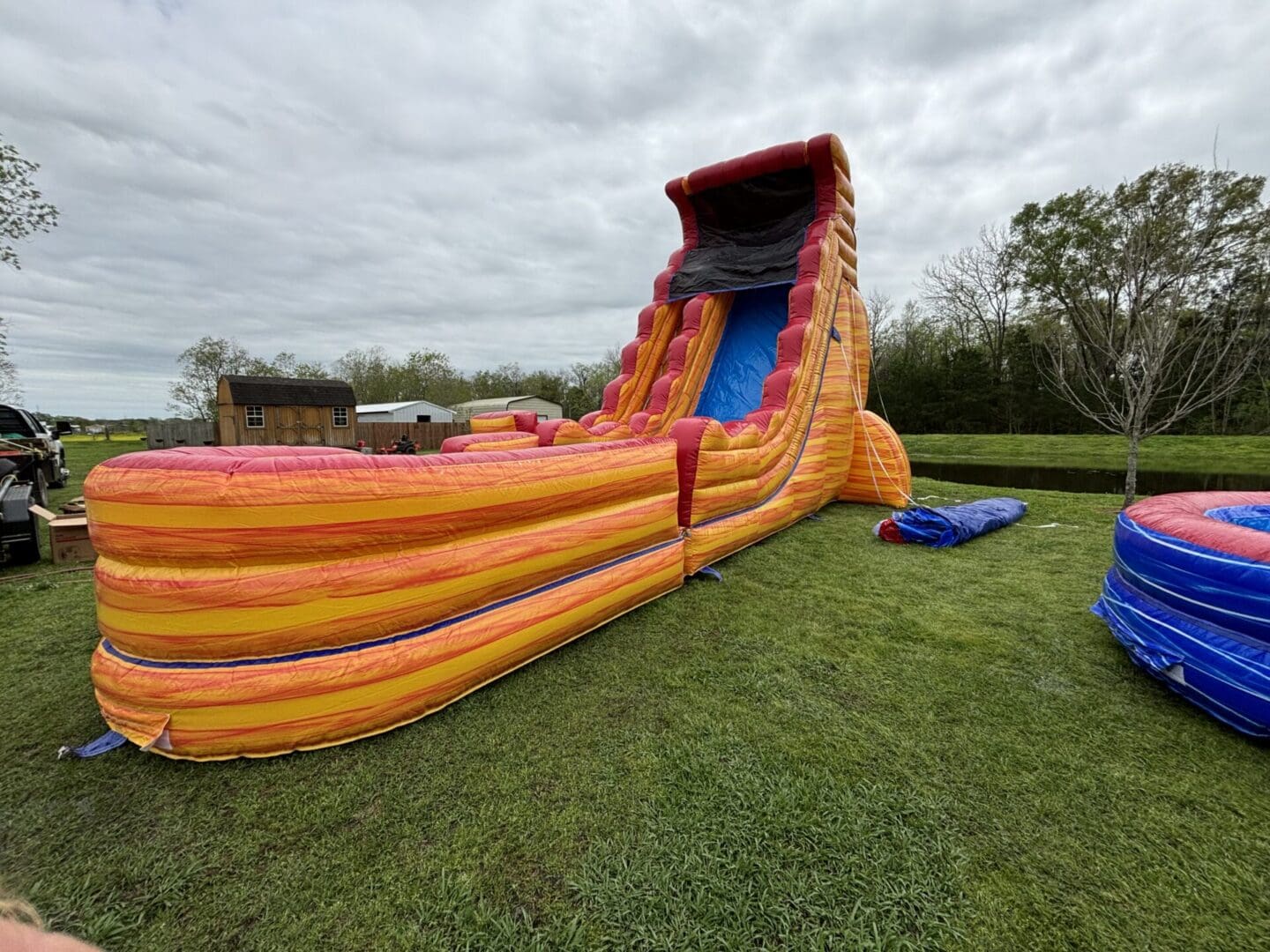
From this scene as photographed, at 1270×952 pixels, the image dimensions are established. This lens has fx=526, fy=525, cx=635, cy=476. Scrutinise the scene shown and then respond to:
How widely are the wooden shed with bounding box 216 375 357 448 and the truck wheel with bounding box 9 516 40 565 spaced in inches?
642

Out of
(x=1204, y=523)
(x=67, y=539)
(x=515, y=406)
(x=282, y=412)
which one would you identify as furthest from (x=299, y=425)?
(x=1204, y=523)

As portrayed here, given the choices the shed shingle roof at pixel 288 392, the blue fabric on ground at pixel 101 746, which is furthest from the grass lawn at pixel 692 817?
the shed shingle roof at pixel 288 392

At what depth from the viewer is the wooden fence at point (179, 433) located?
20703mm

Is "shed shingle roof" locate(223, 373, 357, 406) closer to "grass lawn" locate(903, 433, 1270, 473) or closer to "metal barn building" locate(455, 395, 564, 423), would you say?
"metal barn building" locate(455, 395, 564, 423)

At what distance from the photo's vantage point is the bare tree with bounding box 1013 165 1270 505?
622 centimetres

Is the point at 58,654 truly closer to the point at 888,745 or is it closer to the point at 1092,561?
the point at 888,745

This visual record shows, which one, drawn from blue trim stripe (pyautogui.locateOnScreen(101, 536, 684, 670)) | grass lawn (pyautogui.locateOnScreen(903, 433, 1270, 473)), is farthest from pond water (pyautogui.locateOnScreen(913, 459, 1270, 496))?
blue trim stripe (pyautogui.locateOnScreen(101, 536, 684, 670))

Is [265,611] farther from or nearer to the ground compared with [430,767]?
farther from the ground

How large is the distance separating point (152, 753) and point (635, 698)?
1.62 m

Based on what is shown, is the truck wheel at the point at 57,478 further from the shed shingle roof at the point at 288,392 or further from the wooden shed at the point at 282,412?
the shed shingle roof at the point at 288,392

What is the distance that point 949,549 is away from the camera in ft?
13.9

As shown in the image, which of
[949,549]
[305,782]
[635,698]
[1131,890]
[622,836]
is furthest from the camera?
[949,549]

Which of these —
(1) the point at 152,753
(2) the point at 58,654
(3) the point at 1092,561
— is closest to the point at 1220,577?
(3) the point at 1092,561

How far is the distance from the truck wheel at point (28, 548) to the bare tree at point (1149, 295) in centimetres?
1014
